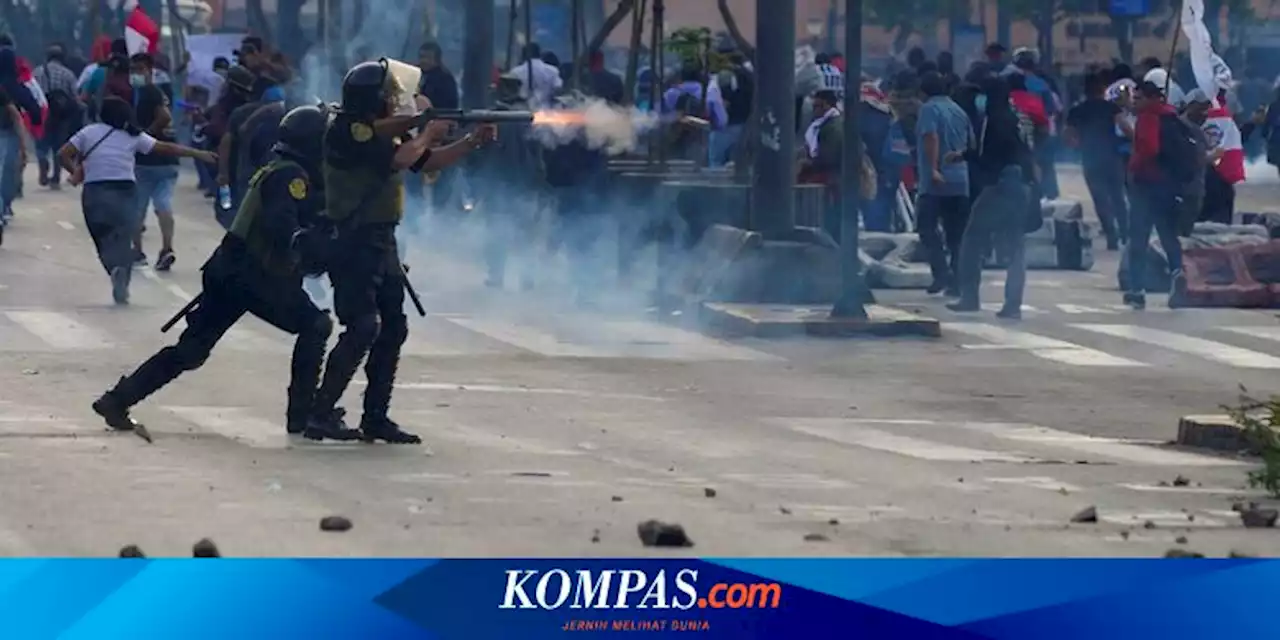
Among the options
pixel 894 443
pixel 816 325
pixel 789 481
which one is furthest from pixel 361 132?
pixel 816 325

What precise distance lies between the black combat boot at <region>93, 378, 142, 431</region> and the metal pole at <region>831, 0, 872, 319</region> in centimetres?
730

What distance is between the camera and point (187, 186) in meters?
39.5

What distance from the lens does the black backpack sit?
22.9 meters

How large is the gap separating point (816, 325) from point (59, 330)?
486cm

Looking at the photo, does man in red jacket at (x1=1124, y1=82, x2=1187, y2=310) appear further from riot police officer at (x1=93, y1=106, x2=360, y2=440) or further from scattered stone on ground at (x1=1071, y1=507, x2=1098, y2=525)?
scattered stone on ground at (x1=1071, y1=507, x2=1098, y2=525)

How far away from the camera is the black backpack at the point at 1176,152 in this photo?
2291 cm

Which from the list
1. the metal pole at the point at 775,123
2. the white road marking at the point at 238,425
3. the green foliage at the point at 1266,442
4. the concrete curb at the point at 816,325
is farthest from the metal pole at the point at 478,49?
the green foliage at the point at 1266,442

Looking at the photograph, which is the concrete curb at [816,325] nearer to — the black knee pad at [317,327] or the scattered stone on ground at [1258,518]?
the black knee pad at [317,327]

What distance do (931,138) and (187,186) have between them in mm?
18468

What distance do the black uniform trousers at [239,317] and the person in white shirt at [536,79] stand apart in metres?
11.8

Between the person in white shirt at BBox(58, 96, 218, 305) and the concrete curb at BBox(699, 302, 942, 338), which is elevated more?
the person in white shirt at BBox(58, 96, 218, 305)

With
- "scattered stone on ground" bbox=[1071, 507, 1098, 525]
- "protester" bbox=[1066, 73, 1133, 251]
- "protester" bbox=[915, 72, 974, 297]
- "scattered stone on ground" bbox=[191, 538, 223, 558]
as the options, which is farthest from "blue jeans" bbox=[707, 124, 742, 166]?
"scattered stone on ground" bbox=[191, 538, 223, 558]

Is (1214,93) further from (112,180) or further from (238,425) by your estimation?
(238,425)

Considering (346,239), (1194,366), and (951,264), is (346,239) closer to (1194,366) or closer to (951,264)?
(1194,366)
